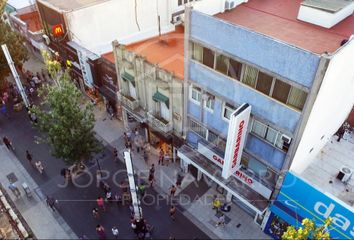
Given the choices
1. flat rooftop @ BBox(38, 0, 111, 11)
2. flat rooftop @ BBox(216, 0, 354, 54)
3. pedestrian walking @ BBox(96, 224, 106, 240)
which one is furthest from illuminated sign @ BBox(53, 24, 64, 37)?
Answer: pedestrian walking @ BBox(96, 224, 106, 240)

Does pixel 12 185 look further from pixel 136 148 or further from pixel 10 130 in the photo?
pixel 136 148

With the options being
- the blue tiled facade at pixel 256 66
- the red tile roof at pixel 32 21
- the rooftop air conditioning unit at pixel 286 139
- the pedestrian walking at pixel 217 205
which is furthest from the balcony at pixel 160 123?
the red tile roof at pixel 32 21

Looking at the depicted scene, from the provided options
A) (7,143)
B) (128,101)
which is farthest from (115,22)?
(7,143)

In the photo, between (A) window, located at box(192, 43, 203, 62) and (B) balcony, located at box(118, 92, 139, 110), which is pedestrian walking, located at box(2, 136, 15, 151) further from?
(A) window, located at box(192, 43, 203, 62)

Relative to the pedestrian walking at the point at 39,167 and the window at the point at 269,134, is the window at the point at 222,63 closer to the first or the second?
the window at the point at 269,134

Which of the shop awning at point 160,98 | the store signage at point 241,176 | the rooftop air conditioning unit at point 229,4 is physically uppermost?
the rooftop air conditioning unit at point 229,4
